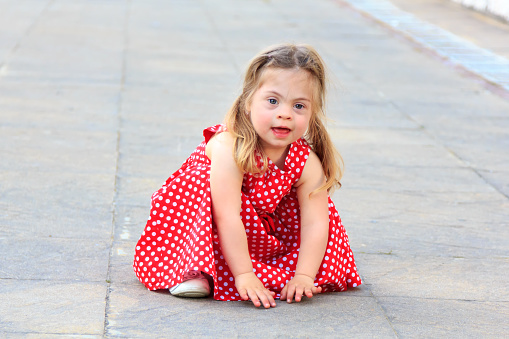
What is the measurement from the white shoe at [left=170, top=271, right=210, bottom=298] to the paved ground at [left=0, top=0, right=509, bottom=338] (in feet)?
0.14

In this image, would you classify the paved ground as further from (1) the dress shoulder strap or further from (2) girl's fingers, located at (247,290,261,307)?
(1) the dress shoulder strap

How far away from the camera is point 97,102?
6391 mm

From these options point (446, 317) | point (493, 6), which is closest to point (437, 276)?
point (446, 317)

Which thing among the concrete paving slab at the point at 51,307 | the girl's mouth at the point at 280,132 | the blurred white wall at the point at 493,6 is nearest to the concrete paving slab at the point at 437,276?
the girl's mouth at the point at 280,132

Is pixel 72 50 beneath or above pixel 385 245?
beneath

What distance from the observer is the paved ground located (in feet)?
9.36

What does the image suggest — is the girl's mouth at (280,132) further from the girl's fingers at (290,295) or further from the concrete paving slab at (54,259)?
the concrete paving slab at (54,259)

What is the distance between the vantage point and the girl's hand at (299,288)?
2977 mm

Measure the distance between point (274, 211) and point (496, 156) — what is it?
2.85 m

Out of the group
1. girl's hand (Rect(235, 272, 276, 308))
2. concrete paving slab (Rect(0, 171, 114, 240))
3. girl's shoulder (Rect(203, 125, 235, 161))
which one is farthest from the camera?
concrete paving slab (Rect(0, 171, 114, 240))

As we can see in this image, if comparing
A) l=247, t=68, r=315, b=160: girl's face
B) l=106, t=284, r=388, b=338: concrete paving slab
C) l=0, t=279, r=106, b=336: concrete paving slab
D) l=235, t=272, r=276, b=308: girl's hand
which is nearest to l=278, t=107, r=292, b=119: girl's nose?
l=247, t=68, r=315, b=160: girl's face

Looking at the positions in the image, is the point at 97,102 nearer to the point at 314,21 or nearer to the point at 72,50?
the point at 72,50

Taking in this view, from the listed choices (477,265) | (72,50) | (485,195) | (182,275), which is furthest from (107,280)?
(72,50)

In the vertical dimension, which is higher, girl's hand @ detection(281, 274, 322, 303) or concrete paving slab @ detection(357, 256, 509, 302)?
girl's hand @ detection(281, 274, 322, 303)
